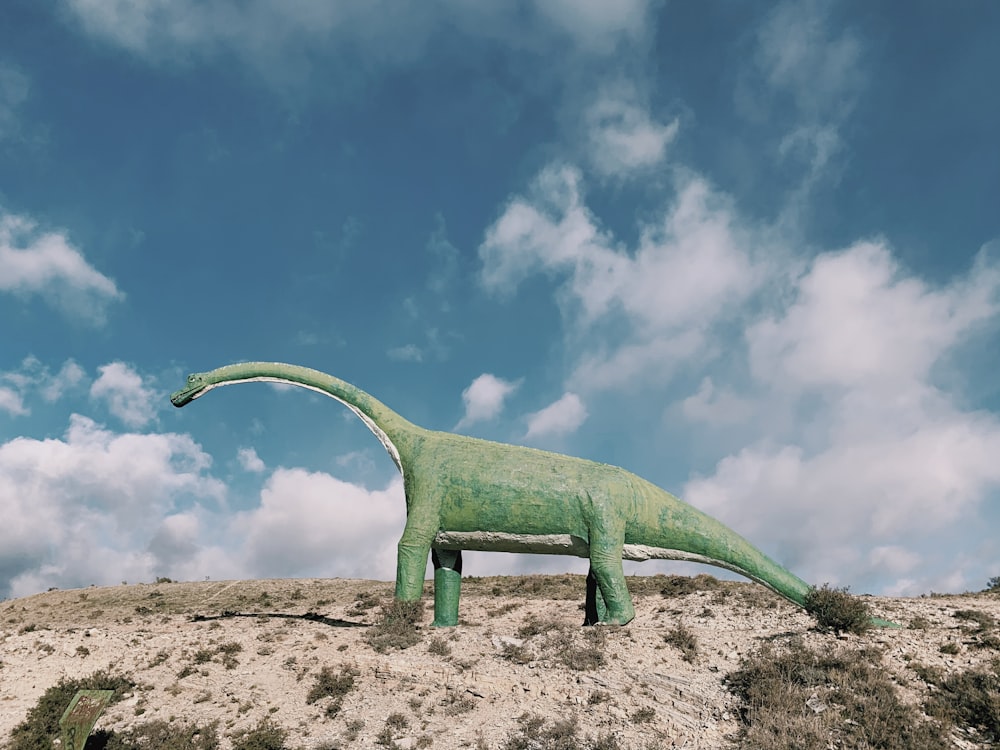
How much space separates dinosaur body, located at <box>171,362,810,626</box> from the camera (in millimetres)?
14219

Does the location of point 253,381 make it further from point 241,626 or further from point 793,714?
point 793,714

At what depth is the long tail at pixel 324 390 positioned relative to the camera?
53.1 ft

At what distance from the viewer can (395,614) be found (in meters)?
14.6

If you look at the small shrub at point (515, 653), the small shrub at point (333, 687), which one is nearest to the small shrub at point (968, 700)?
the small shrub at point (515, 653)

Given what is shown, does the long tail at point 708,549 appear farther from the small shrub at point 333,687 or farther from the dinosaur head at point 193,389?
the dinosaur head at point 193,389

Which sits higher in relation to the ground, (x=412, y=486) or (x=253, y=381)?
(x=253, y=381)

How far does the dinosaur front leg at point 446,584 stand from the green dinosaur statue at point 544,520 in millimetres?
25

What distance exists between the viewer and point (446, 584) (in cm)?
1581

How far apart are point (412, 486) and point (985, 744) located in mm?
11493

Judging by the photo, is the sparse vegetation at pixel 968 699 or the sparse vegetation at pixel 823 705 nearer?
the sparse vegetation at pixel 823 705

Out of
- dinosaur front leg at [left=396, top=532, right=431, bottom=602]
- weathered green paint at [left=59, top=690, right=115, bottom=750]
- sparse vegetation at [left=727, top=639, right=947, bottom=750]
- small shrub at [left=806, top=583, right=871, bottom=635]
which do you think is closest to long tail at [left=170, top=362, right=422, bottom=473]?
dinosaur front leg at [left=396, top=532, right=431, bottom=602]

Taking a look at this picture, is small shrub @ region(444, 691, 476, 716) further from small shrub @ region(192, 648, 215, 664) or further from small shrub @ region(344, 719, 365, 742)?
small shrub @ region(192, 648, 215, 664)

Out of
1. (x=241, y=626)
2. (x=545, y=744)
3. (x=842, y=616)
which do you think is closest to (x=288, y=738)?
(x=545, y=744)

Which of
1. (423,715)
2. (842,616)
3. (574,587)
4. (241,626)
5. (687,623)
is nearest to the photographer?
(423,715)
